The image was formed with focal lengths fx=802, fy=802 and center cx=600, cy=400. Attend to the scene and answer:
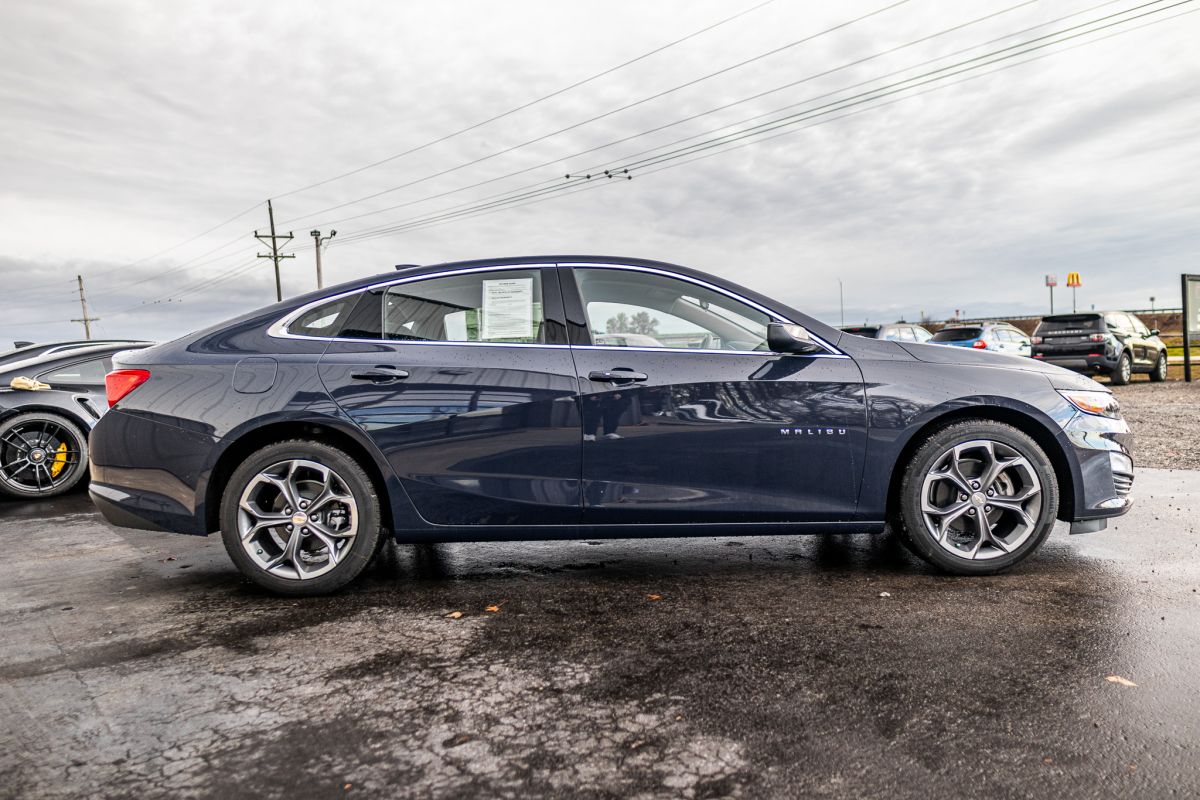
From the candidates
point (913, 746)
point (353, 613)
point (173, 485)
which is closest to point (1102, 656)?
point (913, 746)

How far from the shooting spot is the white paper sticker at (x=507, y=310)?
3.91 metres

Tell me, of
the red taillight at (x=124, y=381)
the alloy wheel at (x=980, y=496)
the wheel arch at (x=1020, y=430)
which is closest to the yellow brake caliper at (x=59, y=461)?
the red taillight at (x=124, y=381)

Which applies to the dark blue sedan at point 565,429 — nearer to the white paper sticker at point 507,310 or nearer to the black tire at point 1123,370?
the white paper sticker at point 507,310

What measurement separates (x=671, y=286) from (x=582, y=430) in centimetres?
90

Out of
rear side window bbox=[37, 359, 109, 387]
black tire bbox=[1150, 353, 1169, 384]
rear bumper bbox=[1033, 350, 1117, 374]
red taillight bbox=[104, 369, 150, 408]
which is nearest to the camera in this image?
red taillight bbox=[104, 369, 150, 408]

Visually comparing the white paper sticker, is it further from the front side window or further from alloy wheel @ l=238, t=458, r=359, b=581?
alloy wheel @ l=238, t=458, r=359, b=581

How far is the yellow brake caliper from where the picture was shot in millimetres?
7395

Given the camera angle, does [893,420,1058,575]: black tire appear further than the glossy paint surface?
Yes

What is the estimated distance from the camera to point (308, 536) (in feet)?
12.5

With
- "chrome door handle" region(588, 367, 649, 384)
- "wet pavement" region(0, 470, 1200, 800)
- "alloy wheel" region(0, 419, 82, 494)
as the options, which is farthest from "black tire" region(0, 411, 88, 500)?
"chrome door handle" region(588, 367, 649, 384)

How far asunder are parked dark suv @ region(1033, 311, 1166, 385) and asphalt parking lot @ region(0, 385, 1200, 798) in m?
15.3

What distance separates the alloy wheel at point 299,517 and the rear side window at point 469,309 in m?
0.77

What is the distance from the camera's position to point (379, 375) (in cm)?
376

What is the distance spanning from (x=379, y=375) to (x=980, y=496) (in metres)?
2.96
